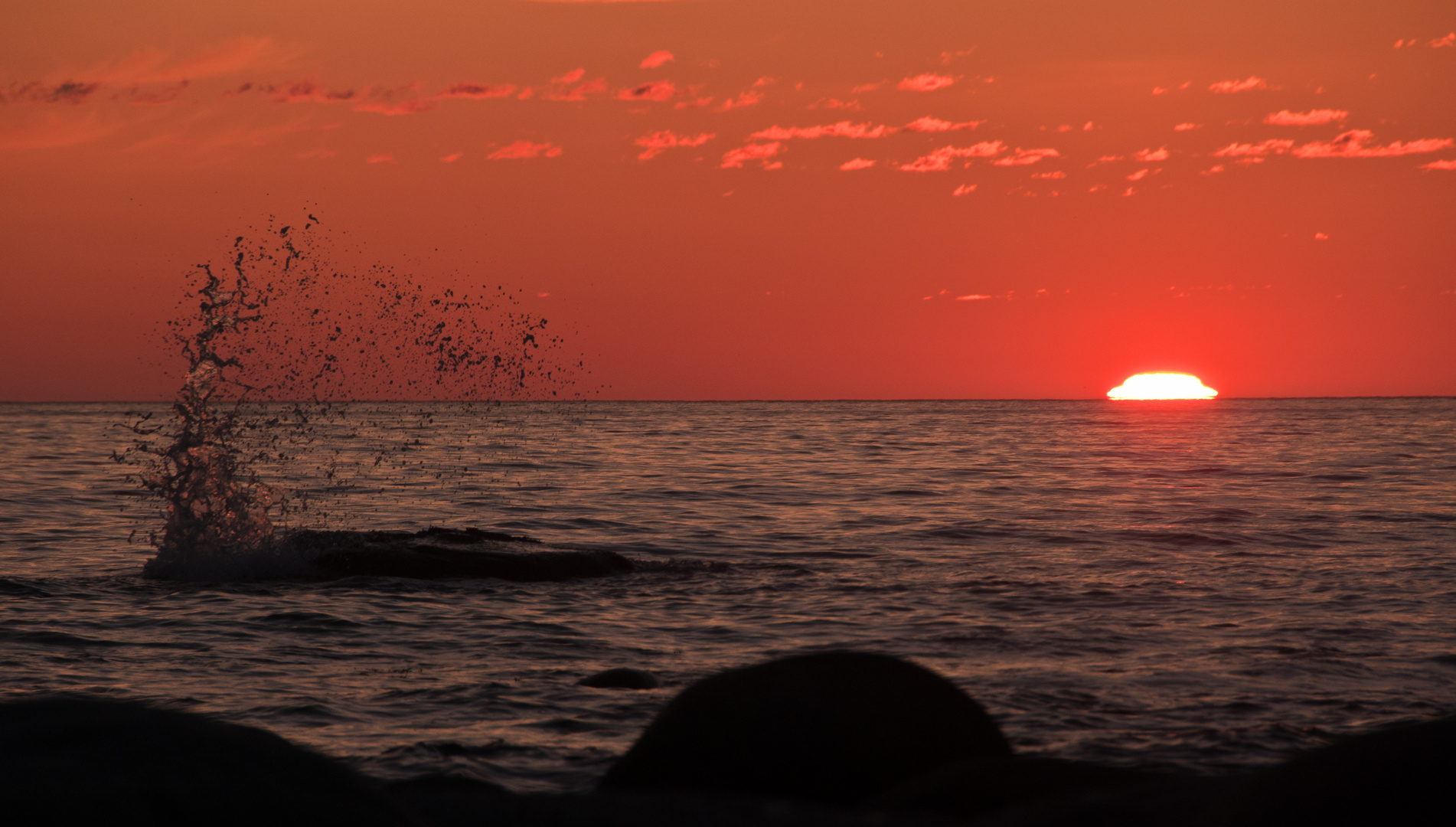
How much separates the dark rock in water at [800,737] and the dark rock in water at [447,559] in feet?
32.2

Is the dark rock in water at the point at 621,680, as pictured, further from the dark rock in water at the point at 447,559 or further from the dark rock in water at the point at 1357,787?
the dark rock in water at the point at 1357,787

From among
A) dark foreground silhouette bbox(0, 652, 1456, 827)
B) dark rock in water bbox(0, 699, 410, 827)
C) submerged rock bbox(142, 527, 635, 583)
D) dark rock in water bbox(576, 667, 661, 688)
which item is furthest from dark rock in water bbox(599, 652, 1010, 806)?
submerged rock bbox(142, 527, 635, 583)

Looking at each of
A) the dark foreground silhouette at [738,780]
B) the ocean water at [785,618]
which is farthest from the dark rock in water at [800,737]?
the ocean water at [785,618]

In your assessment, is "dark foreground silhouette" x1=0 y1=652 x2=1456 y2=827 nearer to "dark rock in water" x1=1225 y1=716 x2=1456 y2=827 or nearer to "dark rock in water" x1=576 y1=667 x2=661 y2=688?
"dark rock in water" x1=1225 y1=716 x2=1456 y2=827

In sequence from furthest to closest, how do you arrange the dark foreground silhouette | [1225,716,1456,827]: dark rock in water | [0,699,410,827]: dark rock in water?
1. [1225,716,1456,827]: dark rock in water
2. the dark foreground silhouette
3. [0,699,410,827]: dark rock in water

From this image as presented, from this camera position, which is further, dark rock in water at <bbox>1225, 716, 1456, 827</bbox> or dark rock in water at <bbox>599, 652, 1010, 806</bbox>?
dark rock in water at <bbox>599, 652, 1010, 806</bbox>

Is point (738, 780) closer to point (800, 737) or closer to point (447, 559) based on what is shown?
point (800, 737)

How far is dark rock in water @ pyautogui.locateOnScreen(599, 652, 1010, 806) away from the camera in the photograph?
5062 millimetres

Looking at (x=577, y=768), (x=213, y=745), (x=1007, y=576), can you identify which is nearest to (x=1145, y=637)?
(x=1007, y=576)

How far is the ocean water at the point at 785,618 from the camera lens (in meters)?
8.23

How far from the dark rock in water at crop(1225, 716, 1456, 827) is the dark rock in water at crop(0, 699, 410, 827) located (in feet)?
8.91

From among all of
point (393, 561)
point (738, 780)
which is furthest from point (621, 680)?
point (393, 561)

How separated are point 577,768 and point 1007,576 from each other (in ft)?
31.1

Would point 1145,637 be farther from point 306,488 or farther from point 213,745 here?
point 306,488
